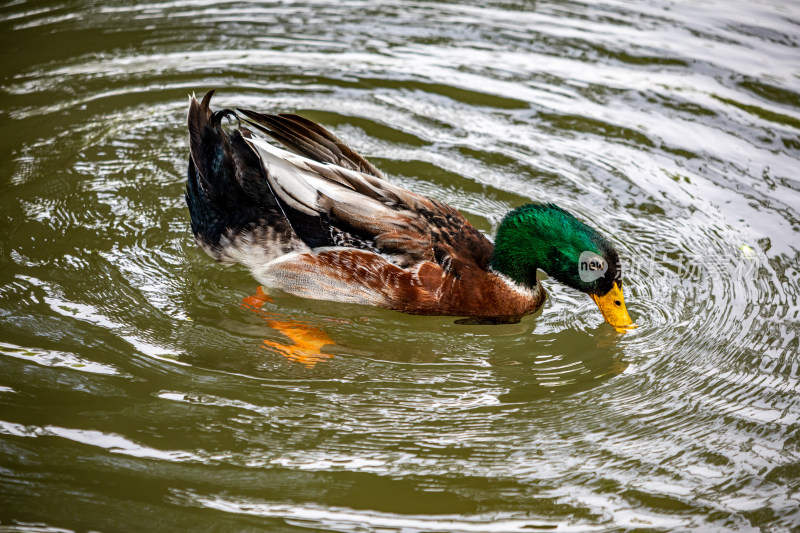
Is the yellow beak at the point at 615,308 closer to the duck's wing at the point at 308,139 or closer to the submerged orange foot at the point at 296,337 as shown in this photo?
the submerged orange foot at the point at 296,337

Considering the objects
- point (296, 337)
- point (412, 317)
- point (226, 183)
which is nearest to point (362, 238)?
point (412, 317)

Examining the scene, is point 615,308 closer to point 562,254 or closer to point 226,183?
point 562,254

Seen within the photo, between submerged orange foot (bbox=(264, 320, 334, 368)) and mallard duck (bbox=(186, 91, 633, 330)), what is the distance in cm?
33

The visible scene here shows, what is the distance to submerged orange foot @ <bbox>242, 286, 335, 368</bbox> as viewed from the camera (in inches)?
207

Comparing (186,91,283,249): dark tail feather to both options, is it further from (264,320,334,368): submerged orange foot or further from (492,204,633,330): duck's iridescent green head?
(492,204,633,330): duck's iridescent green head

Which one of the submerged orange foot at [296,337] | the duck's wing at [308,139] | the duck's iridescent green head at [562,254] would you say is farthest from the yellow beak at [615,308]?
the duck's wing at [308,139]

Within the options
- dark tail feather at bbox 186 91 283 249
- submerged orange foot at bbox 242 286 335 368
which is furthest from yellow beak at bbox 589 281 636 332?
dark tail feather at bbox 186 91 283 249

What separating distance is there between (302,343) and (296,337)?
3.5 inches

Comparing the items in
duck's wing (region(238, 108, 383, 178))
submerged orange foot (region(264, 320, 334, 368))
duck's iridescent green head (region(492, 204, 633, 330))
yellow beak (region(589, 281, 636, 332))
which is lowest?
submerged orange foot (region(264, 320, 334, 368))

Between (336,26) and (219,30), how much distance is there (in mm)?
1317

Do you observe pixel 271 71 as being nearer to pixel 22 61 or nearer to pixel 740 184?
pixel 22 61

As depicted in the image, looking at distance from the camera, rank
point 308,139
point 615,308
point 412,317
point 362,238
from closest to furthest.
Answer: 1. point 615,308
2. point 362,238
3. point 412,317
4. point 308,139

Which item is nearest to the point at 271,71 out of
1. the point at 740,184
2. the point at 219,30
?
the point at 219,30

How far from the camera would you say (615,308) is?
5387mm
